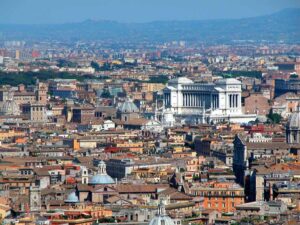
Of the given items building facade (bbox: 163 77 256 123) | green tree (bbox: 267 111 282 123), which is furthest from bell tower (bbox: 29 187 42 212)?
building facade (bbox: 163 77 256 123)

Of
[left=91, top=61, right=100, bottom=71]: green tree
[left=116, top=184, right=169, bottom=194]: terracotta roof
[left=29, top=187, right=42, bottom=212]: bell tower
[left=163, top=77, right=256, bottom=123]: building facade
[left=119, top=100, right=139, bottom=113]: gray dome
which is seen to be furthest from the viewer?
[left=91, top=61, right=100, bottom=71]: green tree

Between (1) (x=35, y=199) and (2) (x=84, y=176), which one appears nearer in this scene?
(1) (x=35, y=199)

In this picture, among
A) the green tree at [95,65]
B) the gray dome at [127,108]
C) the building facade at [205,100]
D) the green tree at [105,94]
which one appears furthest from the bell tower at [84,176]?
the green tree at [95,65]

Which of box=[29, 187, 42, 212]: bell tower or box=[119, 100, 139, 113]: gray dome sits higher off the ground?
box=[29, 187, 42, 212]: bell tower

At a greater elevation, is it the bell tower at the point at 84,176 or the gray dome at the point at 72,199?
the gray dome at the point at 72,199

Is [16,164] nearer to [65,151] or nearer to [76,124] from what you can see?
[65,151]

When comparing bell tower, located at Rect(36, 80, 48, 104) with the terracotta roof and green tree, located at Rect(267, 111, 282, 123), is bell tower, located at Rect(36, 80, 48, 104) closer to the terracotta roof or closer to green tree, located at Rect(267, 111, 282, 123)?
green tree, located at Rect(267, 111, 282, 123)

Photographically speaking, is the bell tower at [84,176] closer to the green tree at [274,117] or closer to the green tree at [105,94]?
the green tree at [274,117]

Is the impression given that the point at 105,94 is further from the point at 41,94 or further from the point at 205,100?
the point at 205,100

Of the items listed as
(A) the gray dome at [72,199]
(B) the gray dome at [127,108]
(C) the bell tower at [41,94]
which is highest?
(A) the gray dome at [72,199]

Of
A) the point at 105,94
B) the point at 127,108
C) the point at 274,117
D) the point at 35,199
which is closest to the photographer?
the point at 35,199

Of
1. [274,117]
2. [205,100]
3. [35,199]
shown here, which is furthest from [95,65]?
[35,199]
